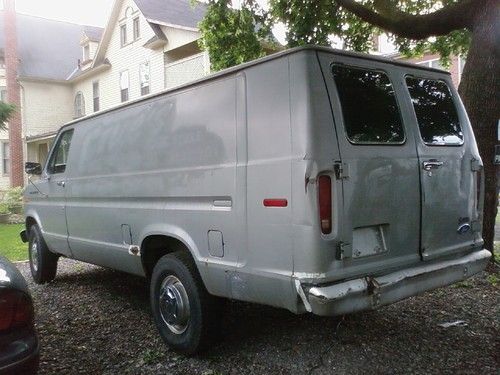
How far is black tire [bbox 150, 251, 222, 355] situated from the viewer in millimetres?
3783

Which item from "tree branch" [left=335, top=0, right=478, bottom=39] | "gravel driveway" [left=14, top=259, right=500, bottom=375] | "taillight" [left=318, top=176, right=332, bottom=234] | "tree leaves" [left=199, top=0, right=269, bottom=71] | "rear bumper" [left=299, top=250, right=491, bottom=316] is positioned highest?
"tree leaves" [left=199, top=0, right=269, bottom=71]

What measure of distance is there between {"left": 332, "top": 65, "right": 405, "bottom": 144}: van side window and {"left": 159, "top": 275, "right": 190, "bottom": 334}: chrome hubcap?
182 centimetres

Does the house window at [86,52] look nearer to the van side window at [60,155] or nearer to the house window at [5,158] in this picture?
the house window at [5,158]

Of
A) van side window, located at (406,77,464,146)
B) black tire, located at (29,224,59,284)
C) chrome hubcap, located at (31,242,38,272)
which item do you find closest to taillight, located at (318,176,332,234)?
van side window, located at (406,77,464,146)

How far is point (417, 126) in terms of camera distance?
3.77 m

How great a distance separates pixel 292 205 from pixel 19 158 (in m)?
24.7

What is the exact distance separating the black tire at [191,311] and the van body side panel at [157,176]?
20 cm

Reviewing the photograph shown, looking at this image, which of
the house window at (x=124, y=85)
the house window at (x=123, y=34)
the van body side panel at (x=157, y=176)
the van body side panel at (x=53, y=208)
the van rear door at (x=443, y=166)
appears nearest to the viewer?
the van body side panel at (x=157, y=176)

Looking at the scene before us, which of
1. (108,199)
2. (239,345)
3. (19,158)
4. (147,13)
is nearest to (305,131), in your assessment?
(239,345)

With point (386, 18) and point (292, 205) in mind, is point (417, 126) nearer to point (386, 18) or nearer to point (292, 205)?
point (292, 205)

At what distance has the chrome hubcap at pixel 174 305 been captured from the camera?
3928 millimetres

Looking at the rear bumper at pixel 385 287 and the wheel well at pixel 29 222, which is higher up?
the wheel well at pixel 29 222

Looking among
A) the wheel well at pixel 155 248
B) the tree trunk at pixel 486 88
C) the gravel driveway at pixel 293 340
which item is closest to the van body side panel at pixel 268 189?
the gravel driveway at pixel 293 340

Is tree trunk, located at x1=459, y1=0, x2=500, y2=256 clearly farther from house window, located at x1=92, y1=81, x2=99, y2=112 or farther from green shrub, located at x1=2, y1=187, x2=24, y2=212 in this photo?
house window, located at x1=92, y1=81, x2=99, y2=112
